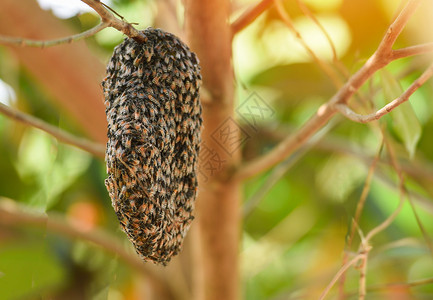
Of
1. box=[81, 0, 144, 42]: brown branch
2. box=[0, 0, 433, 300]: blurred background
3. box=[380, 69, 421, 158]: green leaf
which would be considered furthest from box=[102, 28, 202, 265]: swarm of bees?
box=[0, 0, 433, 300]: blurred background

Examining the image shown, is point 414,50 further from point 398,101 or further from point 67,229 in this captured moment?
point 67,229

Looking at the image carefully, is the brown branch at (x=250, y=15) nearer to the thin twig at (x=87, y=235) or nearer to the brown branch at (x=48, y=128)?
the brown branch at (x=48, y=128)

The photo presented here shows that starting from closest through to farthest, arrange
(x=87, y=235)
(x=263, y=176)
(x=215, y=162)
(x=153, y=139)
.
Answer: (x=153, y=139)
(x=215, y=162)
(x=87, y=235)
(x=263, y=176)

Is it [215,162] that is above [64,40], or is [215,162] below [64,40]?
below

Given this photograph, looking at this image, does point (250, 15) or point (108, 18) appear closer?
point (108, 18)

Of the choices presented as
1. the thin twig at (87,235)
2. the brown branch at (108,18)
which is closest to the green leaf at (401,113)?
the brown branch at (108,18)

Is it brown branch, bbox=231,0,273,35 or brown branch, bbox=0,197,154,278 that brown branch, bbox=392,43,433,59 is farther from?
brown branch, bbox=0,197,154,278

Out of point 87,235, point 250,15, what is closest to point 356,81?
point 250,15
